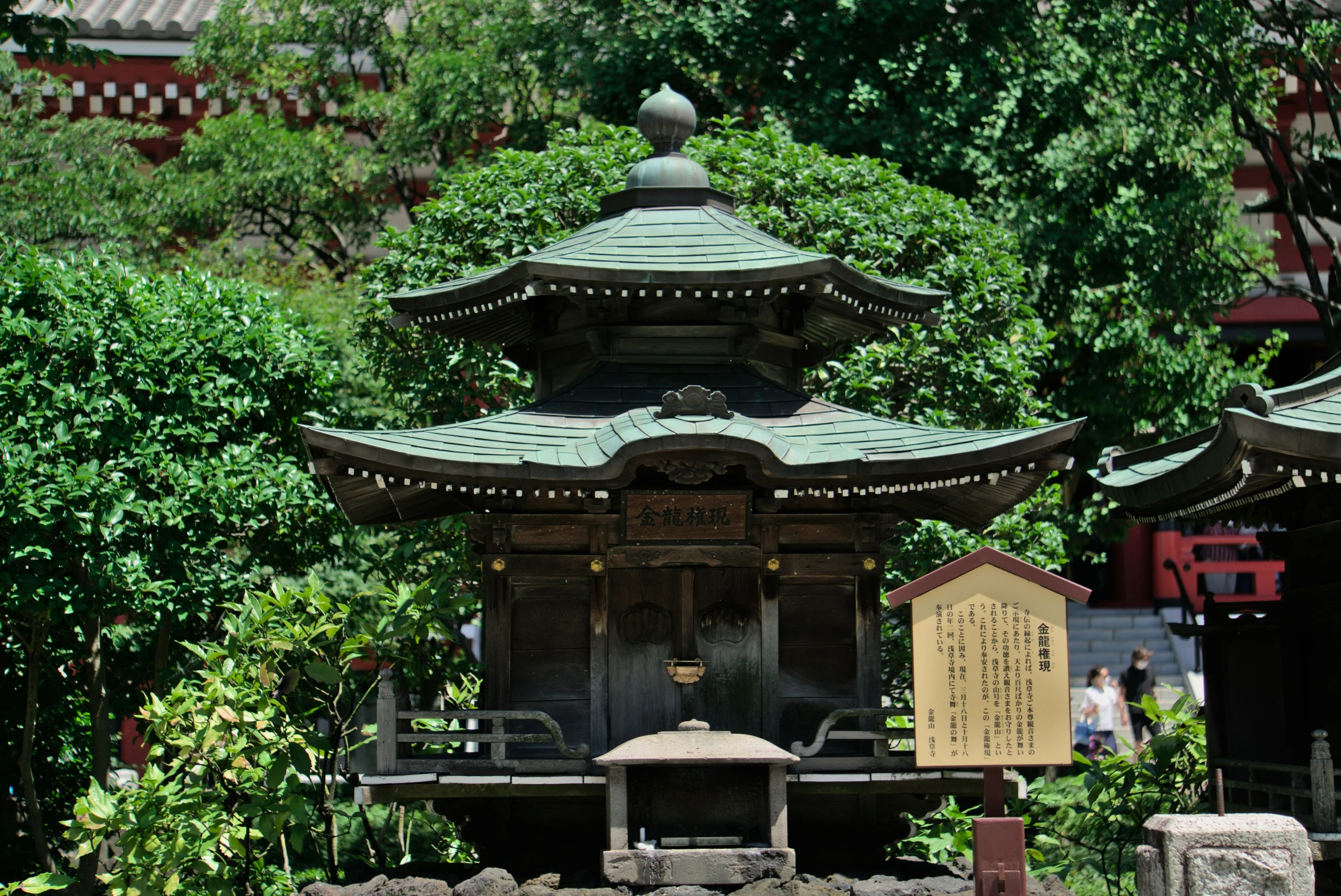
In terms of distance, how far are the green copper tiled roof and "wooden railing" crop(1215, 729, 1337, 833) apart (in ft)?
14.3

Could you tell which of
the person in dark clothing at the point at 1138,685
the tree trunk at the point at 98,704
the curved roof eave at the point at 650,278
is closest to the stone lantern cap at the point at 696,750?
the curved roof eave at the point at 650,278

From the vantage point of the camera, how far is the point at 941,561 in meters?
15.2

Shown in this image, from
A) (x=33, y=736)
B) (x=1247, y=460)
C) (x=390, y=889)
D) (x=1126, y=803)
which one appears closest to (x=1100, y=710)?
(x=1126, y=803)

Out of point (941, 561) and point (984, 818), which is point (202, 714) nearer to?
point (984, 818)

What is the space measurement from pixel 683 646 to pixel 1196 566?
15.0 m

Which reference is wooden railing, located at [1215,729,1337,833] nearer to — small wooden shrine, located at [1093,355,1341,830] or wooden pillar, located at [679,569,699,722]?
small wooden shrine, located at [1093,355,1341,830]

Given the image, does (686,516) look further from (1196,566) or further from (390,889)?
(1196,566)

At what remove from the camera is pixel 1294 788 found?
1071 centimetres

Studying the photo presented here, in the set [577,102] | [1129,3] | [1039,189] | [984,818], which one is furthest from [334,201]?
[984,818]

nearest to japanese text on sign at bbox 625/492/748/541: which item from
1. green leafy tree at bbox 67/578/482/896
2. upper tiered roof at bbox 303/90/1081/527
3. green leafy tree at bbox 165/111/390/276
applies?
upper tiered roof at bbox 303/90/1081/527

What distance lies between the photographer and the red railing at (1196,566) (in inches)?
906

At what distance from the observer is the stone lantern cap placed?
32.2ft

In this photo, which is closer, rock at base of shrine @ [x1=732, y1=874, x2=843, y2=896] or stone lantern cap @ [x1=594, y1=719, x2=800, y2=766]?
rock at base of shrine @ [x1=732, y1=874, x2=843, y2=896]

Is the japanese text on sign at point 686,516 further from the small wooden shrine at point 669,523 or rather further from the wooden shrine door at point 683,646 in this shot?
the wooden shrine door at point 683,646
